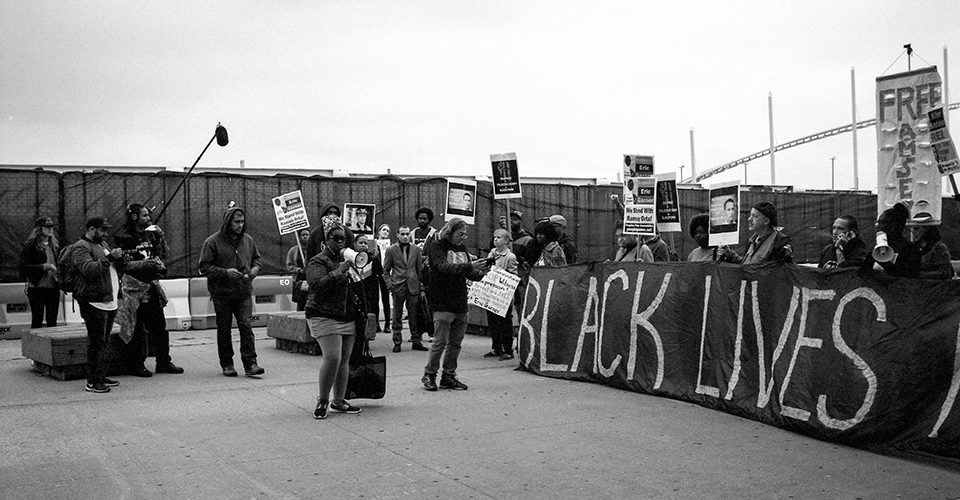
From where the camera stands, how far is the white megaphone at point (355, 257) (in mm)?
8172

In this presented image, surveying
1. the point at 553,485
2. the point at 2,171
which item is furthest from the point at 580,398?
the point at 2,171

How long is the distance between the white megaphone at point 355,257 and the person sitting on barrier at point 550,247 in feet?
14.9

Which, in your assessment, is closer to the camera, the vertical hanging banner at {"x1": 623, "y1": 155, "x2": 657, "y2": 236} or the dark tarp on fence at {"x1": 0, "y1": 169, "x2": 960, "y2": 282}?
the vertical hanging banner at {"x1": 623, "y1": 155, "x2": 657, "y2": 236}

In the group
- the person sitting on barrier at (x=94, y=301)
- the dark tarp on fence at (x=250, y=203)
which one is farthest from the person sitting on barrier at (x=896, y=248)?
the dark tarp on fence at (x=250, y=203)

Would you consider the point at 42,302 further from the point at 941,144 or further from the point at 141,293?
the point at 941,144

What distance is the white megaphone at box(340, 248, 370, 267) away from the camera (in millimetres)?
8172

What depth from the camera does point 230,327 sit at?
10.9 metres

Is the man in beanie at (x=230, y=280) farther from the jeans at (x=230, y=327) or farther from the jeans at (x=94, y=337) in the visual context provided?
the jeans at (x=94, y=337)

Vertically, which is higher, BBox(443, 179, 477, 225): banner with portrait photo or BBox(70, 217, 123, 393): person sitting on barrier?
BBox(443, 179, 477, 225): banner with portrait photo

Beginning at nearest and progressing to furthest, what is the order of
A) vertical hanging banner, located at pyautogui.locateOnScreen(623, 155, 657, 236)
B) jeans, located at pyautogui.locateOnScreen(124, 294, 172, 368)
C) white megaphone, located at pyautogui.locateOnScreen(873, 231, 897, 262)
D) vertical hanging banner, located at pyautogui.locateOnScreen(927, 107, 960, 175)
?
white megaphone, located at pyautogui.locateOnScreen(873, 231, 897, 262) < vertical hanging banner, located at pyautogui.locateOnScreen(927, 107, 960, 175) < jeans, located at pyautogui.locateOnScreen(124, 294, 172, 368) < vertical hanging banner, located at pyautogui.locateOnScreen(623, 155, 657, 236)

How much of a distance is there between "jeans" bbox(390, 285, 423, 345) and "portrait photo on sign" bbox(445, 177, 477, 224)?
151 cm

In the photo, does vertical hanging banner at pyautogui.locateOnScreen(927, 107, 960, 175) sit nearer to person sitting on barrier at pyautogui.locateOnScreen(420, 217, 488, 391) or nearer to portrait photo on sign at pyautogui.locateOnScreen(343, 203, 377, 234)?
person sitting on barrier at pyautogui.locateOnScreen(420, 217, 488, 391)

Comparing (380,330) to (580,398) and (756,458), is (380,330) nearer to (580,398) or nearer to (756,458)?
→ (580,398)

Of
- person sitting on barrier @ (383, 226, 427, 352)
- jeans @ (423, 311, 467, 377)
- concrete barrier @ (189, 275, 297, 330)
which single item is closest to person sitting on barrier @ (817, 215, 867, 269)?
jeans @ (423, 311, 467, 377)
